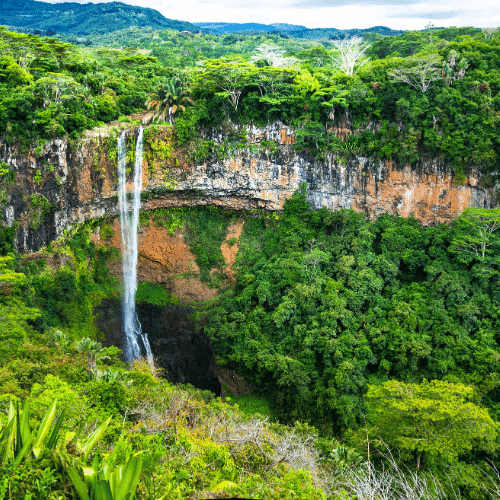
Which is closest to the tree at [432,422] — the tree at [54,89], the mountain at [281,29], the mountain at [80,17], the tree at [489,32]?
the tree at [54,89]

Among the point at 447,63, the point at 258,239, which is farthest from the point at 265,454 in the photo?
the point at 447,63

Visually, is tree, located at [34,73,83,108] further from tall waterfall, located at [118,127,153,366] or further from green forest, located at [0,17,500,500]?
tall waterfall, located at [118,127,153,366]

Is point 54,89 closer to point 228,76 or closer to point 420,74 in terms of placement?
point 228,76

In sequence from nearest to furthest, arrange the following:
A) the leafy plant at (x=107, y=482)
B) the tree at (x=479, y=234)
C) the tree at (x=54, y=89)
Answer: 1. the leafy plant at (x=107, y=482)
2. the tree at (x=479, y=234)
3. the tree at (x=54, y=89)

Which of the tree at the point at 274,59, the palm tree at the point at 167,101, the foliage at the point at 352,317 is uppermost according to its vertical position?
the tree at the point at 274,59

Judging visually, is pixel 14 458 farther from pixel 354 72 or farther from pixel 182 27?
pixel 182 27

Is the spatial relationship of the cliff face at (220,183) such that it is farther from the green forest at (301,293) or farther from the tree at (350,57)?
the tree at (350,57)

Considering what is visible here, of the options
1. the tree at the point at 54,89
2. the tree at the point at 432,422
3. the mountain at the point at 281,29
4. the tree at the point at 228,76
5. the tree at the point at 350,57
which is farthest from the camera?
the mountain at the point at 281,29
